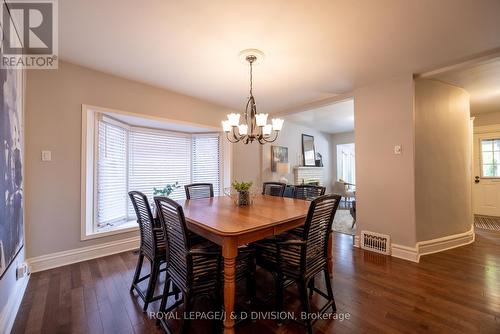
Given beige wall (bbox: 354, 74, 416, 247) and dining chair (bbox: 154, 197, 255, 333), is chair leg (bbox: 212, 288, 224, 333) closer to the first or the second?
dining chair (bbox: 154, 197, 255, 333)

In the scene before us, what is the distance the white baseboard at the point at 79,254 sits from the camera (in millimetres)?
2385

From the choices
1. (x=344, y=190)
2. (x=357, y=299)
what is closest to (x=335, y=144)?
(x=344, y=190)

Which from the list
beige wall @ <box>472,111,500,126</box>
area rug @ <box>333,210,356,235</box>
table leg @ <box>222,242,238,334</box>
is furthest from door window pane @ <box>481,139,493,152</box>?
table leg @ <box>222,242,238,334</box>

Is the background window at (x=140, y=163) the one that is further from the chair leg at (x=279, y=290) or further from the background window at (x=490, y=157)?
the background window at (x=490, y=157)

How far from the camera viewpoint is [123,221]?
350cm

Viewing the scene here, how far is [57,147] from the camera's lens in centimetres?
252

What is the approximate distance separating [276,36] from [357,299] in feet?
8.52

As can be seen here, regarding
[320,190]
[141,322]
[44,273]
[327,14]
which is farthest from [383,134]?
[44,273]

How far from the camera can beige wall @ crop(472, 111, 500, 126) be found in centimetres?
470

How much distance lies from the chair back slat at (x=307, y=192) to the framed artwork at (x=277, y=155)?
2225mm

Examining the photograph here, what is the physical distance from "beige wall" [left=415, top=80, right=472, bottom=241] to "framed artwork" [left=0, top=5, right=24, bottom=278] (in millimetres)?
4187

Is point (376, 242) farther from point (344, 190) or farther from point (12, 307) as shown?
point (12, 307)

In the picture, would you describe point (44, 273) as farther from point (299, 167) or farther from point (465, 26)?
point (299, 167)

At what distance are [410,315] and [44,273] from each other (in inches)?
145
